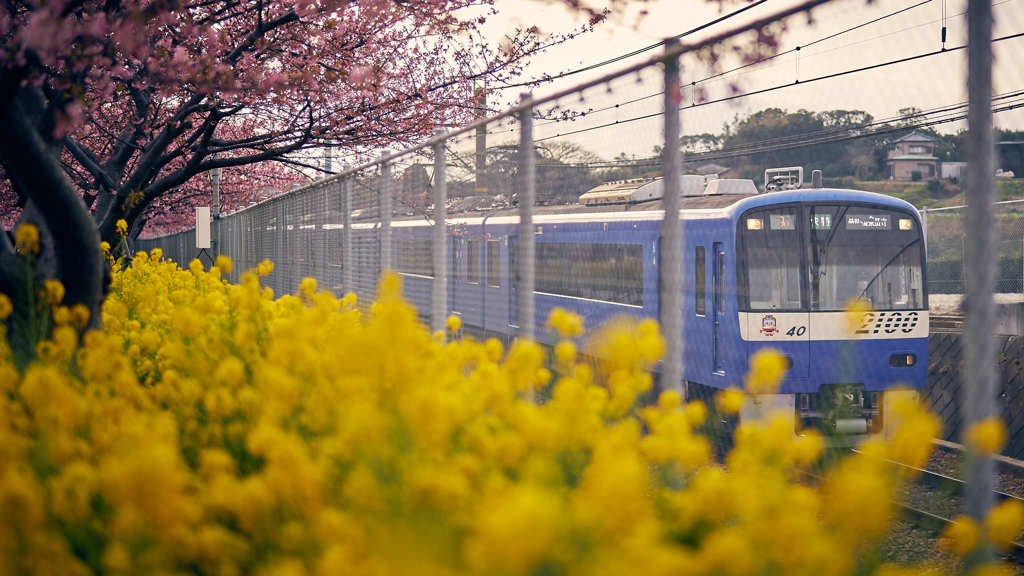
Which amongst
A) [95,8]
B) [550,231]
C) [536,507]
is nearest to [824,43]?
[550,231]

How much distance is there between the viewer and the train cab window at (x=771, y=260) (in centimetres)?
823

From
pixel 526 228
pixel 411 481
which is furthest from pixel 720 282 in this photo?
pixel 411 481

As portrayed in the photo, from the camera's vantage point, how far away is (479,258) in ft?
21.1

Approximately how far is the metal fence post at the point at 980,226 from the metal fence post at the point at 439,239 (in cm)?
362

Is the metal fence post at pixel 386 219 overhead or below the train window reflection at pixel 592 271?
overhead

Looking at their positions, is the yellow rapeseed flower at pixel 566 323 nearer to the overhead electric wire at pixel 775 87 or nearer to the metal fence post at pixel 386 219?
the overhead electric wire at pixel 775 87

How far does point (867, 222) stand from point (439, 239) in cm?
438

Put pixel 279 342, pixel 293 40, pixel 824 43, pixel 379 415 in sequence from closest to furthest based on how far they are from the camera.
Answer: pixel 379 415
pixel 279 342
pixel 824 43
pixel 293 40

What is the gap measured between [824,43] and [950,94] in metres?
0.77

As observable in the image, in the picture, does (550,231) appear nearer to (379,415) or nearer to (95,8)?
(95,8)

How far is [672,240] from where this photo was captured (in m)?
4.00

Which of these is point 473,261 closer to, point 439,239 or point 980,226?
point 439,239

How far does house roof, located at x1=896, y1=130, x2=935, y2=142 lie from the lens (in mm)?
5292

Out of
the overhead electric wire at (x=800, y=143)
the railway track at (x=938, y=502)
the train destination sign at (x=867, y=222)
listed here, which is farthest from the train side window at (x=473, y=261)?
the train destination sign at (x=867, y=222)
